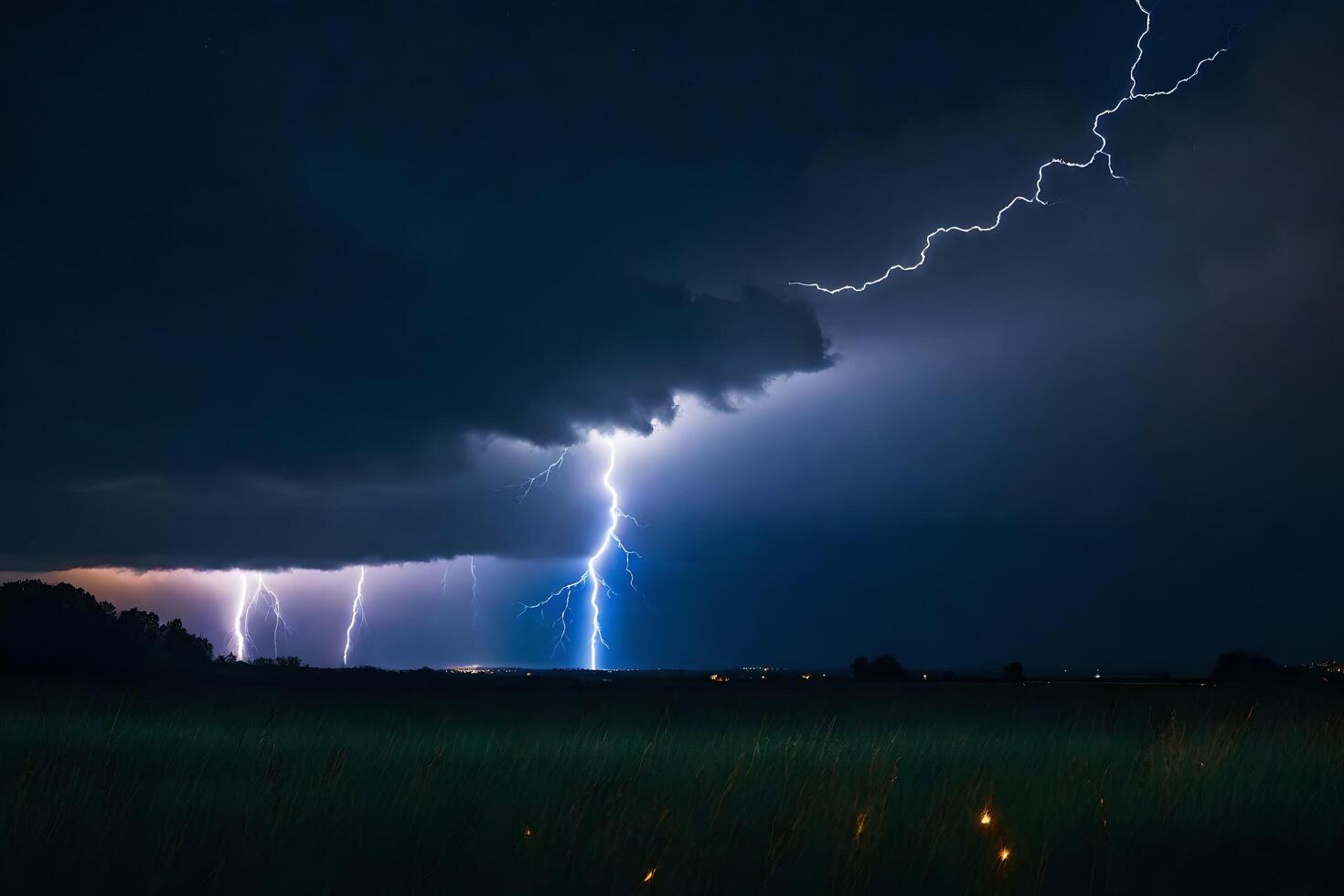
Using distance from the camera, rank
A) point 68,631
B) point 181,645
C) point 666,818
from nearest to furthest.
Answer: point 666,818 → point 68,631 → point 181,645

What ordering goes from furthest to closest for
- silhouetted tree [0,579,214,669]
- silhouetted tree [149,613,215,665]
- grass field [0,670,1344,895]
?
1. silhouetted tree [149,613,215,665]
2. silhouetted tree [0,579,214,669]
3. grass field [0,670,1344,895]

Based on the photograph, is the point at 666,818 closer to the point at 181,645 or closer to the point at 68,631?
the point at 68,631

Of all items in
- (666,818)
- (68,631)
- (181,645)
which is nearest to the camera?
(666,818)

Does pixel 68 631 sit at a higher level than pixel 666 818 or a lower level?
higher

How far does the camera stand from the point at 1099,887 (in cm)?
605

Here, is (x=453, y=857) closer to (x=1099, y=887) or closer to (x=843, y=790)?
(x=843, y=790)

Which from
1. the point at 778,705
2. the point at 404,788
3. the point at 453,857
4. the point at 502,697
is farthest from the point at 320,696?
the point at 453,857

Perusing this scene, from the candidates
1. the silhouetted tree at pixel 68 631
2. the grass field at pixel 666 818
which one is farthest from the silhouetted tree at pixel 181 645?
the grass field at pixel 666 818

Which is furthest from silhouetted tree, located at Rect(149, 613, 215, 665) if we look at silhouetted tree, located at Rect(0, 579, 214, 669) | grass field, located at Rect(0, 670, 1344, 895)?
grass field, located at Rect(0, 670, 1344, 895)

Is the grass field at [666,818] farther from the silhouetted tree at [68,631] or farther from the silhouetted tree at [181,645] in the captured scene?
the silhouetted tree at [181,645]

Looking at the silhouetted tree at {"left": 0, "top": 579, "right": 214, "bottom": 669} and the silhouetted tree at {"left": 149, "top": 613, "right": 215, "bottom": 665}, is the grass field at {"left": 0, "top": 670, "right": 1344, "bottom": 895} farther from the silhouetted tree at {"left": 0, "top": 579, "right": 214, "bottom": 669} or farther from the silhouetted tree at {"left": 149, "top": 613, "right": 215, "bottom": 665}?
the silhouetted tree at {"left": 149, "top": 613, "right": 215, "bottom": 665}

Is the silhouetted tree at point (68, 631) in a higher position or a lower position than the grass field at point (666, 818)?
higher

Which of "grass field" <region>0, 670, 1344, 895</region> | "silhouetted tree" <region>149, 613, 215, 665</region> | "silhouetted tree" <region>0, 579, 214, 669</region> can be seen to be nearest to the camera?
"grass field" <region>0, 670, 1344, 895</region>

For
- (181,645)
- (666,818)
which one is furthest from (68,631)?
(666,818)
